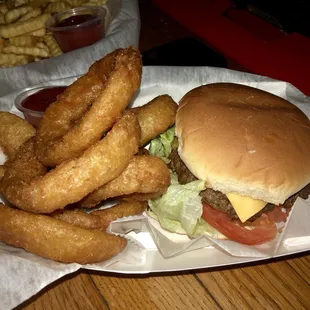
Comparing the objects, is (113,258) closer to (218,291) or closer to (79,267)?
(79,267)

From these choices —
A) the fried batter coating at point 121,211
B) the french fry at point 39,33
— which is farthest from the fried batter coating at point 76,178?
the french fry at point 39,33

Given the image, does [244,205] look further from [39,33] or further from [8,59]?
[39,33]

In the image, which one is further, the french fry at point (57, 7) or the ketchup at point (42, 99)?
the french fry at point (57, 7)

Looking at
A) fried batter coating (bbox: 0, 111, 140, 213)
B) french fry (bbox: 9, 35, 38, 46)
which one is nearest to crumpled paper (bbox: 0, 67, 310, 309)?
fried batter coating (bbox: 0, 111, 140, 213)

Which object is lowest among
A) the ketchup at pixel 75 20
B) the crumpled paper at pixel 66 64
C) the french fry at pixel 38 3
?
the crumpled paper at pixel 66 64

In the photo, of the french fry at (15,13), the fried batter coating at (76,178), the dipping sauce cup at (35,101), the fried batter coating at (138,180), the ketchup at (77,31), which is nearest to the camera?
the fried batter coating at (76,178)

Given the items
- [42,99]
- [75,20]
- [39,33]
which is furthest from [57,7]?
[42,99]

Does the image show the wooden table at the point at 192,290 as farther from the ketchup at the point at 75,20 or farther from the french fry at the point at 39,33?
the ketchup at the point at 75,20
